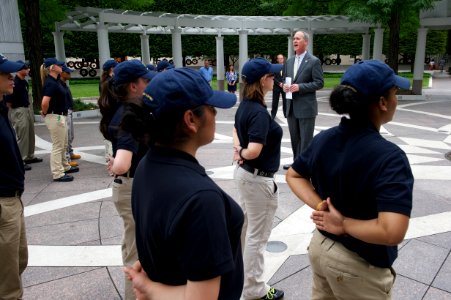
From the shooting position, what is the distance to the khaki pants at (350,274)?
6.87ft

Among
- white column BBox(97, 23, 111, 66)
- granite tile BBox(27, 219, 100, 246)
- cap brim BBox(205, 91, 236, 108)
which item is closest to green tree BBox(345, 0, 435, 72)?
white column BBox(97, 23, 111, 66)

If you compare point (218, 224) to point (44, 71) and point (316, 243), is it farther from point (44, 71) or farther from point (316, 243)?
point (44, 71)

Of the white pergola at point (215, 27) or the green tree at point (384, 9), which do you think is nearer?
the green tree at point (384, 9)

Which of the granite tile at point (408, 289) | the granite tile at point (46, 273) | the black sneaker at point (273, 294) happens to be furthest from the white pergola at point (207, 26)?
the granite tile at point (408, 289)

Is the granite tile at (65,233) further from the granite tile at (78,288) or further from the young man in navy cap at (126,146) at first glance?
the young man in navy cap at (126,146)

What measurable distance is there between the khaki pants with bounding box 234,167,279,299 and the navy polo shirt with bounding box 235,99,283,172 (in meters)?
0.14

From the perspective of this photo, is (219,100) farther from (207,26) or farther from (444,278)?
(207,26)

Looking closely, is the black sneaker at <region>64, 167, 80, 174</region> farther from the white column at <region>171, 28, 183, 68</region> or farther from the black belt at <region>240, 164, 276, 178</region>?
the white column at <region>171, 28, 183, 68</region>

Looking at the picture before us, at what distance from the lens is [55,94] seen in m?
7.36

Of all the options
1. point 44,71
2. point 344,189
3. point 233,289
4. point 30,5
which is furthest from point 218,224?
point 30,5

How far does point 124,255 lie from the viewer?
3.39 m

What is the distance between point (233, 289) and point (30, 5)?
15.5m

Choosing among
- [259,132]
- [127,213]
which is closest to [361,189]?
[259,132]

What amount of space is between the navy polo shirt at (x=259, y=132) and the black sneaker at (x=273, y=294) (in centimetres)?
109
